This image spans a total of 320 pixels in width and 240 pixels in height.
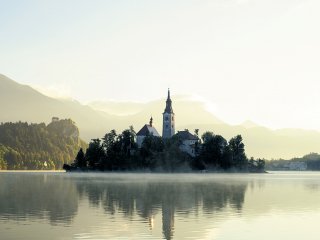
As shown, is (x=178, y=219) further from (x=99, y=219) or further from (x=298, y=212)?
(x=298, y=212)

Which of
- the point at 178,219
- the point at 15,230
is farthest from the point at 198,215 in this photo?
the point at 15,230

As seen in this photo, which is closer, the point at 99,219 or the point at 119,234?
the point at 119,234

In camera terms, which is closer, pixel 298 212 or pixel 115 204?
pixel 298 212

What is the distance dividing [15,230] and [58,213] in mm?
11261

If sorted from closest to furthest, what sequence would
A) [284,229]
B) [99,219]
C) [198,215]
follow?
1. [284,229]
2. [99,219]
3. [198,215]

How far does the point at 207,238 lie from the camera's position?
32281 millimetres

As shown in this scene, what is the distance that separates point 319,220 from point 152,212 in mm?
13013

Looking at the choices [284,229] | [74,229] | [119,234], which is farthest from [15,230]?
[284,229]

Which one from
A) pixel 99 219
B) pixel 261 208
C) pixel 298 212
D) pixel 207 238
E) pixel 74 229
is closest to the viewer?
pixel 207 238

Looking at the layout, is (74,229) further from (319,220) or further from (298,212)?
(298,212)

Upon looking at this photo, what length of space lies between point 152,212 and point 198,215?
426 cm

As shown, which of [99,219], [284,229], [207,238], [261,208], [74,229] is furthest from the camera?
[261,208]

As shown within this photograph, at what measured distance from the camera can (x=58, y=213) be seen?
149 ft

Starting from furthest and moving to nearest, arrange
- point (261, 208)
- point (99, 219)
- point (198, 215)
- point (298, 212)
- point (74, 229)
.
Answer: point (261, 208), point (298, 212), point (198, 215), point (99, 219), point (74, 229)
